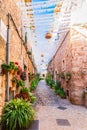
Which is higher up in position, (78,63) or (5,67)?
(78,63)

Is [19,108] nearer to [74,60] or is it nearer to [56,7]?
[56,7]

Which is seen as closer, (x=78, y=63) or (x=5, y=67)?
(x=5, y=67)

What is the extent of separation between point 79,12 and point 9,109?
5.29 m

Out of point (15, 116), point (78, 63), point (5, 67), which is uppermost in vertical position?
point (78, 63)

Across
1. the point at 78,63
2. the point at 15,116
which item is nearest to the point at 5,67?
the point at 15,116

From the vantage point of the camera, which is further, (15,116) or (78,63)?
(78,63)

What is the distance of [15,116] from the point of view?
11.7ft

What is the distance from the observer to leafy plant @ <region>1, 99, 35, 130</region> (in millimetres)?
3537

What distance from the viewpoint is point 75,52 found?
7.60 metres

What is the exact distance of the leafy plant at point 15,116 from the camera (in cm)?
354

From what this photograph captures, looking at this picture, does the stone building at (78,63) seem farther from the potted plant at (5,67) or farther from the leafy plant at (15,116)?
the potted plant at (5,67)

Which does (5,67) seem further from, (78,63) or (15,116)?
(78,63)

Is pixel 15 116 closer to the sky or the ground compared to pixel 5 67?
closer to the ground

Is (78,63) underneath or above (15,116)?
A: above
